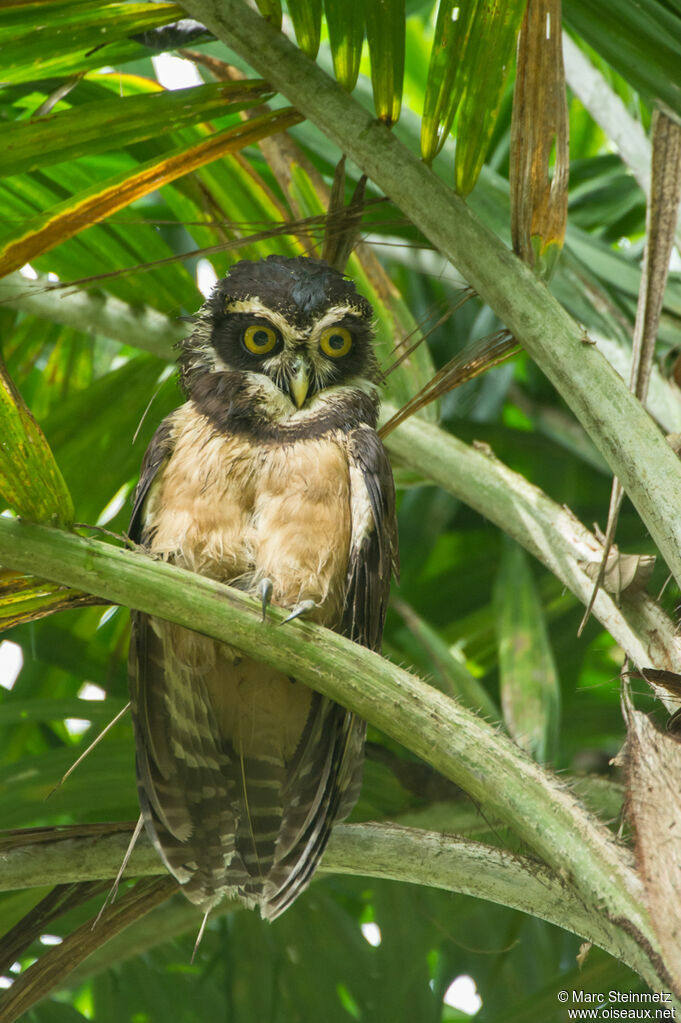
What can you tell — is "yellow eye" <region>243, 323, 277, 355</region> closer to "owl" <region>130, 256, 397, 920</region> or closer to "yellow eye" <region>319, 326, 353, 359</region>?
"owl" <region>130, 256, 397, 920</region>

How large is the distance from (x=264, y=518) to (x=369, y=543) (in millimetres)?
208

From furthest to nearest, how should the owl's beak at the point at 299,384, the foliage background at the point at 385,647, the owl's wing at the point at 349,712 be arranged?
the foliage background at the point at 385,647, the owl's beak at the point at 299,384, the owl's wing at the point at 349,712

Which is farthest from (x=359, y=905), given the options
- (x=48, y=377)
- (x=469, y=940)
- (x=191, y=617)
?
(x=191, y=617)

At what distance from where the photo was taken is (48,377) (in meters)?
2.84

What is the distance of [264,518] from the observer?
1945 mm

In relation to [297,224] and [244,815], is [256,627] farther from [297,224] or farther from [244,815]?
[244,815]

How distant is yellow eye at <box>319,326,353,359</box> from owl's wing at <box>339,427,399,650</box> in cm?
28

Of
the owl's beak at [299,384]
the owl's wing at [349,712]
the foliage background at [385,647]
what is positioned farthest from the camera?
the foliage background at [385,647]

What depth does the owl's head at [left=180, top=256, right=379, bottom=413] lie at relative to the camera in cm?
211

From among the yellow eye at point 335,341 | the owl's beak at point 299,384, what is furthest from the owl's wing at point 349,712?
the yellow eye at point 335,341

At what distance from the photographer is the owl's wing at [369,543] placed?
75.1 inches

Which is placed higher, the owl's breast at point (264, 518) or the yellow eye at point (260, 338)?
the yellow eye at point (260, 338)

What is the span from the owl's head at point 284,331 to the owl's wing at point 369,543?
0.23m

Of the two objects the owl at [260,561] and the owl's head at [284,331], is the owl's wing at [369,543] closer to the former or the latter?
the owl at [260,561]
